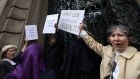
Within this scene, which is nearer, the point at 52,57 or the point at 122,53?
the point at 122,53

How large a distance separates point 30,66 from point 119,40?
74.2 inches

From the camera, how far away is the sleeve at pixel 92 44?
511 centimetres

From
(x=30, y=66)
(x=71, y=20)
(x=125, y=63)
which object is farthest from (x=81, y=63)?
(x=125, y=63)

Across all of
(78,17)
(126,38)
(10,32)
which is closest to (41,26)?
(10,32)

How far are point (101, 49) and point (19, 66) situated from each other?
5.12 ft

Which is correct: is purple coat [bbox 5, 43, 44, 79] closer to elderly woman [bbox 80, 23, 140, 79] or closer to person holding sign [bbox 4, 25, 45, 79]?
person holding sign [bbox 4, 25, 45, 79]

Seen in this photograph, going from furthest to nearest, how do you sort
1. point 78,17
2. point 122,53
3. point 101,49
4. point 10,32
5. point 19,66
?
point 10,32, point 19,66, point 78,17, point 101,49, point 122,53

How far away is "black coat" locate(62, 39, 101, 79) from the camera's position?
541 cm

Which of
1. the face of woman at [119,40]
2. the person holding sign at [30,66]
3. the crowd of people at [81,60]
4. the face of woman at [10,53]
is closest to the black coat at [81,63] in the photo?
the crowd of people at [81,60]

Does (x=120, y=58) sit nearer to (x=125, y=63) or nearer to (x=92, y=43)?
(x=125, y=63)

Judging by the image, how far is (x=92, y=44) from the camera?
520 centimetres

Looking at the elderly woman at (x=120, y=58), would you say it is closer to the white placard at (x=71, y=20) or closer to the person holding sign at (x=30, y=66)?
the white placard at (x=71, y=20)

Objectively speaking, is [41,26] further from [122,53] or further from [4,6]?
[122,53]

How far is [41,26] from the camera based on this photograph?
770 cm
